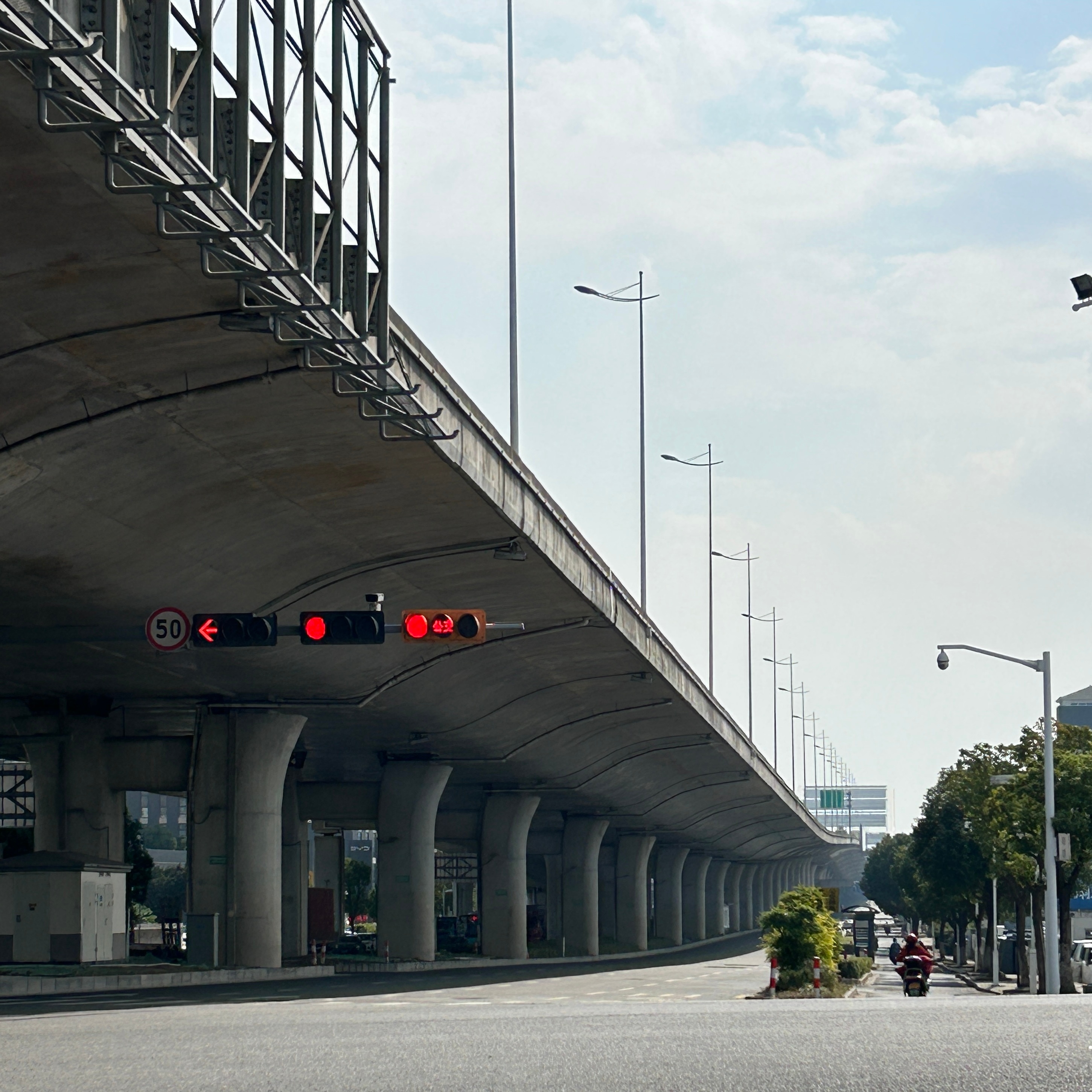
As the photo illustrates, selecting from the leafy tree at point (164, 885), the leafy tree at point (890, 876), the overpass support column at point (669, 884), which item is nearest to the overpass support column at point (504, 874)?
the overpass support column at point (669, 884)

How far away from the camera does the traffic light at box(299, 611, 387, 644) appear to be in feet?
75.8

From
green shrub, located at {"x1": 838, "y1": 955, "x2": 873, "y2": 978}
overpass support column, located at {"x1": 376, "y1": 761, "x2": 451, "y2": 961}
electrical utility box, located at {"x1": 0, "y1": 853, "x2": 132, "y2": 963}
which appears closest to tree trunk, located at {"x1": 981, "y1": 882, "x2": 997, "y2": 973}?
green shrub, located at {"x1": 838, "y1": 955, "x2": 873, "y2": 978}

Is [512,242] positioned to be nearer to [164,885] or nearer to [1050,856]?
[1050,856]

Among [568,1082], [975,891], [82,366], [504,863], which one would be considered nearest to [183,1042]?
[568,1082]

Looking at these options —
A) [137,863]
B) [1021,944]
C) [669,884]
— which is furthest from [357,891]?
[1021,944]

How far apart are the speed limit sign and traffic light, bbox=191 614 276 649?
2.04 feet

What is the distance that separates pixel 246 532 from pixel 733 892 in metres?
141

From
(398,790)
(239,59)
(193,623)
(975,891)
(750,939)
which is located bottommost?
(750,939)

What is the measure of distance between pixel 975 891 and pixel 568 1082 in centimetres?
7650

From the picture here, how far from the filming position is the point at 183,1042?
14258 mm

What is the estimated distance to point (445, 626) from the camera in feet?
78.4

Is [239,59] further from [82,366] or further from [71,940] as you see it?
[71,940]

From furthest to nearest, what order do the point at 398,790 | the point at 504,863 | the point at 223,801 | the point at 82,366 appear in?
the point at 504,863 → the point at 398,790 → the point at 223,801 → the point at 82,366

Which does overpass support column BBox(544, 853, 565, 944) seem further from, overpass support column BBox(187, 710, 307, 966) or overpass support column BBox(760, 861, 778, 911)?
overpass support column BBox(760, 861, 778, 911)
